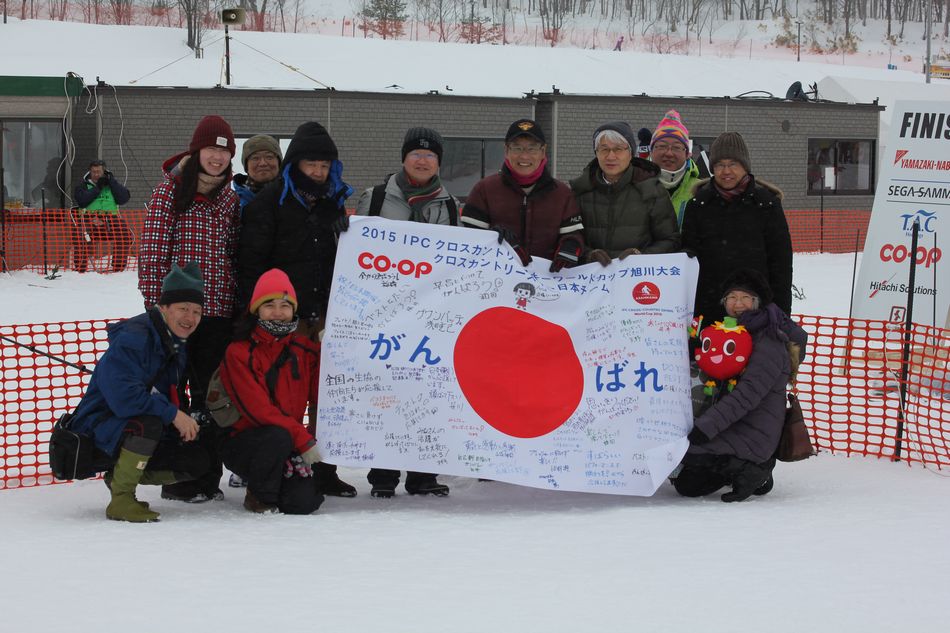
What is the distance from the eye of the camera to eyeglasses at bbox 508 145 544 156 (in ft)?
18.4

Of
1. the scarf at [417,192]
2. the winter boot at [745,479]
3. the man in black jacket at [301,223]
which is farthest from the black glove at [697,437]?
the man in black jacket at [301,223]

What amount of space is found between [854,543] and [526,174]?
2.32 meters

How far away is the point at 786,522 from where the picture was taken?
5.19 metres

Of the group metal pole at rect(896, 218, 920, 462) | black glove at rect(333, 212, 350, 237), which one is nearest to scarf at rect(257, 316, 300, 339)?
black glove at rect(333, 212, 350, 237)

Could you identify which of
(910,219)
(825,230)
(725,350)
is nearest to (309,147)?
(725,350)

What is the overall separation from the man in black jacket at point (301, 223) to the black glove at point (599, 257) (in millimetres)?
1282

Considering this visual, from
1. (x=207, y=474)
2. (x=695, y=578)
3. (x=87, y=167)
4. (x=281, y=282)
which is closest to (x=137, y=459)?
(x=207, y=474)

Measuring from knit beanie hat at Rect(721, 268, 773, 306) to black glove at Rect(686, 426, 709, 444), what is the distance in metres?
0.71

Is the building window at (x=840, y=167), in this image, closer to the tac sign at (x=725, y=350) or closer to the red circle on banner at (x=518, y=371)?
the tac sign at (x=725, y=350)

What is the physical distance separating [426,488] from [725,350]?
1687 millimetres

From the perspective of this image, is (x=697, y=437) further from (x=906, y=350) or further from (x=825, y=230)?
(x=825, y=230)

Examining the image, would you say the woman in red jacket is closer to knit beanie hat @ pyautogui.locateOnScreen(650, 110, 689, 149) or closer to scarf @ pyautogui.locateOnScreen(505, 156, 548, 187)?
scarf @ pyautogui.locateOnScreen(505, 156, 548, 187)

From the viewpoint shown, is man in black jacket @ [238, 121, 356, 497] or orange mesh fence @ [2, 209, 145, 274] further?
orange mesh fence @ [2, 209, 145, 274]

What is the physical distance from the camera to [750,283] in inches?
227
